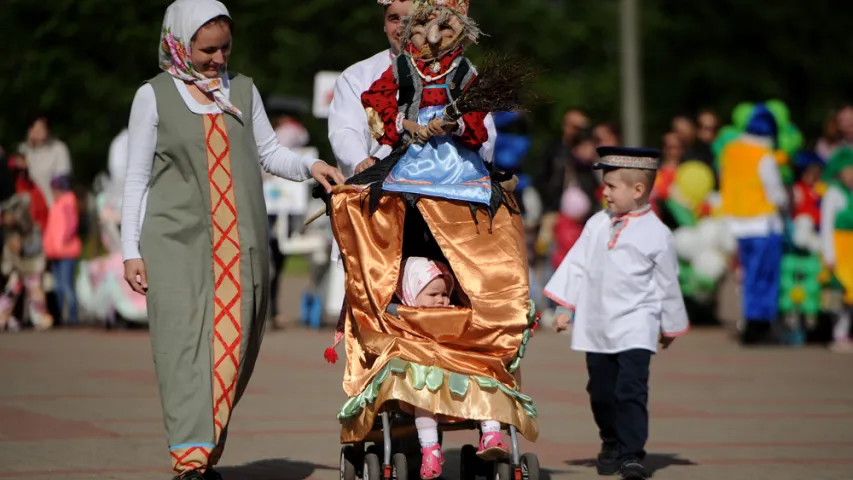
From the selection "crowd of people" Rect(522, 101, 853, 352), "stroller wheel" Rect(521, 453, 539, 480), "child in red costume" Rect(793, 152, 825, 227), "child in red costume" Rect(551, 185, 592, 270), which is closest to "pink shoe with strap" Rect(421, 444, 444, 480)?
"stroller wheel" Rect(521, 453, 539, 480)

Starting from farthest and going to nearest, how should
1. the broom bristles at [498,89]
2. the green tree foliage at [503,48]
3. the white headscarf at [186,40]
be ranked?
the green tree foliage at [503,48] → the white headscarf at [186,40] → the broom bristles at [498,89]

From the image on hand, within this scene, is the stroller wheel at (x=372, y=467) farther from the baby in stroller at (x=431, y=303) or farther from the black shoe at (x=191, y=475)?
the black shoe at (x=191, y=475)

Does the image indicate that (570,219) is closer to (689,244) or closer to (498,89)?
(689,244)

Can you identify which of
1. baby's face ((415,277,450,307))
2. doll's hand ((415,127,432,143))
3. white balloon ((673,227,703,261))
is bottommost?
baby's face ((415,277,450,307))

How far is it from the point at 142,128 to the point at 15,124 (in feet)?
90.2

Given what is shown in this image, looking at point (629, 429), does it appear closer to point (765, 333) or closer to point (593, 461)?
point (593, 461)

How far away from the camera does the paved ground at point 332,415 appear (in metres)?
8.25

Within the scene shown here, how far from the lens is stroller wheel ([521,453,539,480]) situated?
669 cm

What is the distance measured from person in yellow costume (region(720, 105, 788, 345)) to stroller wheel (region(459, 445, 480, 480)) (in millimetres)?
8668

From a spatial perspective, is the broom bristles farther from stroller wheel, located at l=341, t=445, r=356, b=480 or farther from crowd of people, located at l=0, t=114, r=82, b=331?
crowd of people, located at l=0, t=114, r=82, b=331

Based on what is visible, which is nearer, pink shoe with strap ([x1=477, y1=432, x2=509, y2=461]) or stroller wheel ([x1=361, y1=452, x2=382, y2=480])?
pink shoe with strap ([x1=477, y1=432, x2=509, y2=461])

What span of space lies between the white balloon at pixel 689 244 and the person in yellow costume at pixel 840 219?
1862 millimetres

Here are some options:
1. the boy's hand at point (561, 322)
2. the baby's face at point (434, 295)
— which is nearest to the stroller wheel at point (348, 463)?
the baby's face at point (434, 295)

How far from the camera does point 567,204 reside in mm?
17250
